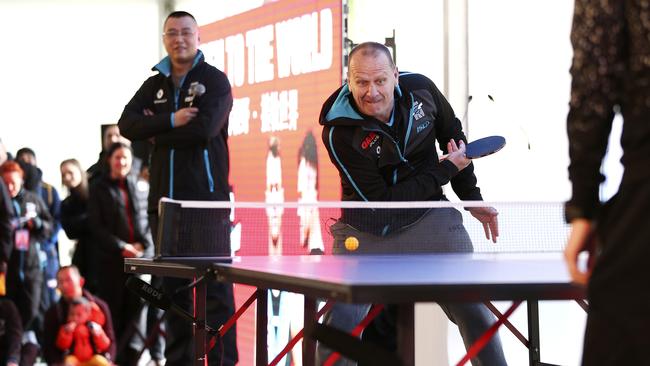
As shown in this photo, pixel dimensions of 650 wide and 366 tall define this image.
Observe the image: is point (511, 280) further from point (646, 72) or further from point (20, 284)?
point (20, 284)

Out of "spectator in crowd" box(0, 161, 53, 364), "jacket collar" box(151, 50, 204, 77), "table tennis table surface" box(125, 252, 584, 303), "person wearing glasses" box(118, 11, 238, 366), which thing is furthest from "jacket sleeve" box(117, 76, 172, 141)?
"spectator in crowd" box(0, 161, 53, 364)

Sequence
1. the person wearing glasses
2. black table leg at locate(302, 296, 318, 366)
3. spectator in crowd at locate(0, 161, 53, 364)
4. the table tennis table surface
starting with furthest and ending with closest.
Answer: spectator in crowd at locate(0, 161, 53, 364)
the person wearing glasses
black table leg at locate(302, 296, 318, 366)
the table tennis table surface

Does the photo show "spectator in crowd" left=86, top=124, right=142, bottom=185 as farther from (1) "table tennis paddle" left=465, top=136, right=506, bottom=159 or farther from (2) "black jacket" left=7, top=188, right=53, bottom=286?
(1) "table tennis paddle" left=465, top=136, right=506, bottom=159

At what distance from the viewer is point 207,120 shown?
20.7 ft

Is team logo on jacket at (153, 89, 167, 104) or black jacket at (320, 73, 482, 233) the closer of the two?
black jacket at (320, 73, 482, 233)

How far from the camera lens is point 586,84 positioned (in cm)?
212

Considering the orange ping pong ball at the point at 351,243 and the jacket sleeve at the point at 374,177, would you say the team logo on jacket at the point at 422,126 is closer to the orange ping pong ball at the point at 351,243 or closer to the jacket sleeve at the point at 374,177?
the jacket sleeve at the point at 374,177

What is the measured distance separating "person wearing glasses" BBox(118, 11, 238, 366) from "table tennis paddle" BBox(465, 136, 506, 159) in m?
1.80

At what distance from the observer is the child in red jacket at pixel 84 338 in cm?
820

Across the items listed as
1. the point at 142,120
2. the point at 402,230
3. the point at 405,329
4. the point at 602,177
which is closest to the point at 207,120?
the point at 142,120

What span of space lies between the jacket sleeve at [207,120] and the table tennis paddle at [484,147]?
177 cm

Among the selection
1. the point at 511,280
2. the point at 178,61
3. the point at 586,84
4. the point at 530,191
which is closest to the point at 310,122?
the point at 178,61

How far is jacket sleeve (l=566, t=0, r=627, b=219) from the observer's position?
2.10m

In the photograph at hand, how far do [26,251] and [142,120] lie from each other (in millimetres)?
3777
